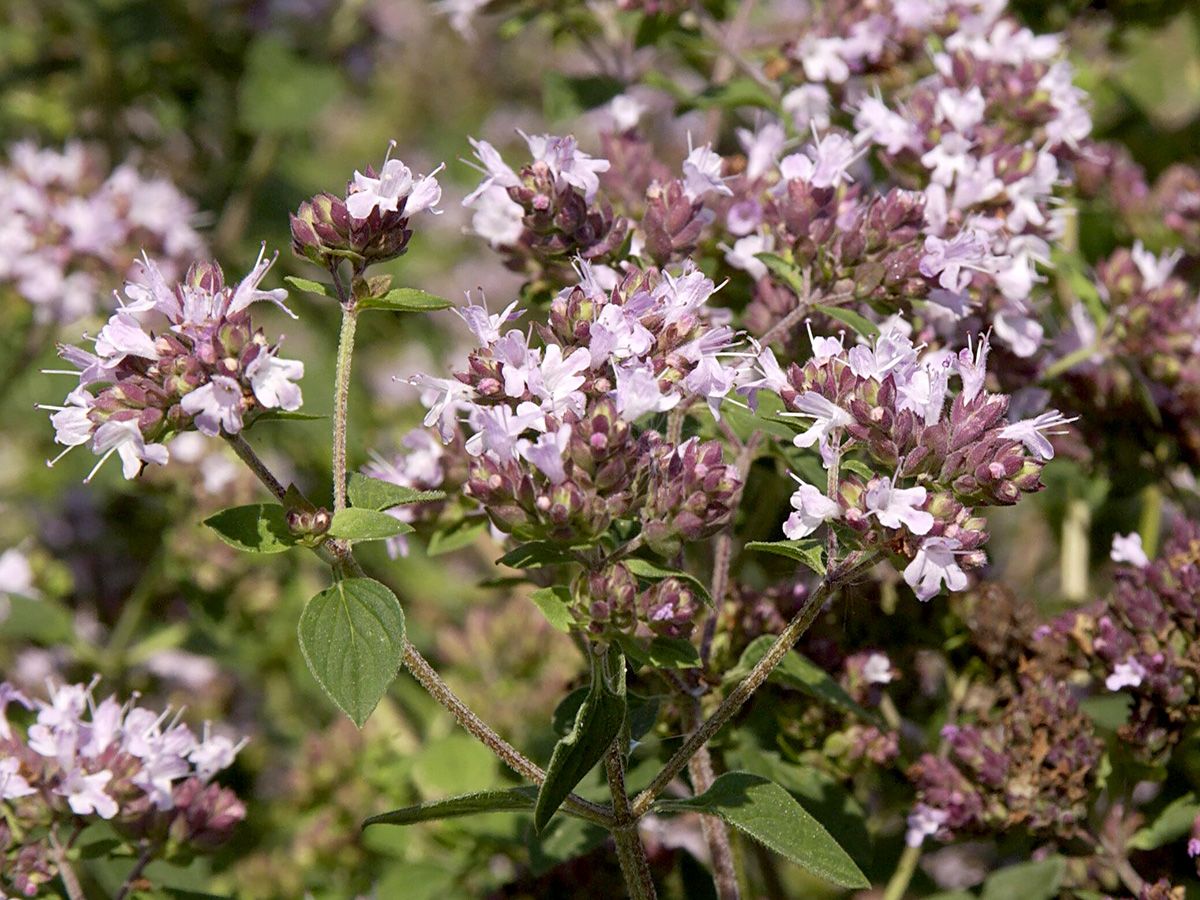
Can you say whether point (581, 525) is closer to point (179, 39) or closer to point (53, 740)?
point (53, 740)

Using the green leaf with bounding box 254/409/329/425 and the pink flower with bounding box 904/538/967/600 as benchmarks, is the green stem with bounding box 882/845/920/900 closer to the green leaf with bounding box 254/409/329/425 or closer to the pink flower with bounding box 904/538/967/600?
the pink flower with bounding box 904/538/967/600

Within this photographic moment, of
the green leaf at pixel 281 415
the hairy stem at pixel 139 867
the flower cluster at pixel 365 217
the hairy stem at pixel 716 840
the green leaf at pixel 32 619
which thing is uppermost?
the flower cluster at pixel 365 217

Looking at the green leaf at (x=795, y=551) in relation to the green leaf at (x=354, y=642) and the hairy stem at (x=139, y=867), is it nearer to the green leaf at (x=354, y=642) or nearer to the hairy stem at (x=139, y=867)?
the green leaf at (x=354, y=642)

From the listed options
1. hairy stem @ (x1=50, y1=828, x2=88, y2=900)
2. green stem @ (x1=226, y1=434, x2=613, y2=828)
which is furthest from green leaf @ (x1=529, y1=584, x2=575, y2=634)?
hairy stem @ (x1=50, y1=828, x2=88, y2=900)

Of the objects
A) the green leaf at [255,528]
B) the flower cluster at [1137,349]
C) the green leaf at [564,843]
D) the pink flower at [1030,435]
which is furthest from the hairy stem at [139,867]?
the flower cluster at [1137,349]

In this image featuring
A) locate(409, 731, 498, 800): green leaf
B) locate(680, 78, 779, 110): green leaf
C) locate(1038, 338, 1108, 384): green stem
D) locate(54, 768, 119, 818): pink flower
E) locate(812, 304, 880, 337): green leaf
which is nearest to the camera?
locate(812, 304, 880, 337): green leaf
